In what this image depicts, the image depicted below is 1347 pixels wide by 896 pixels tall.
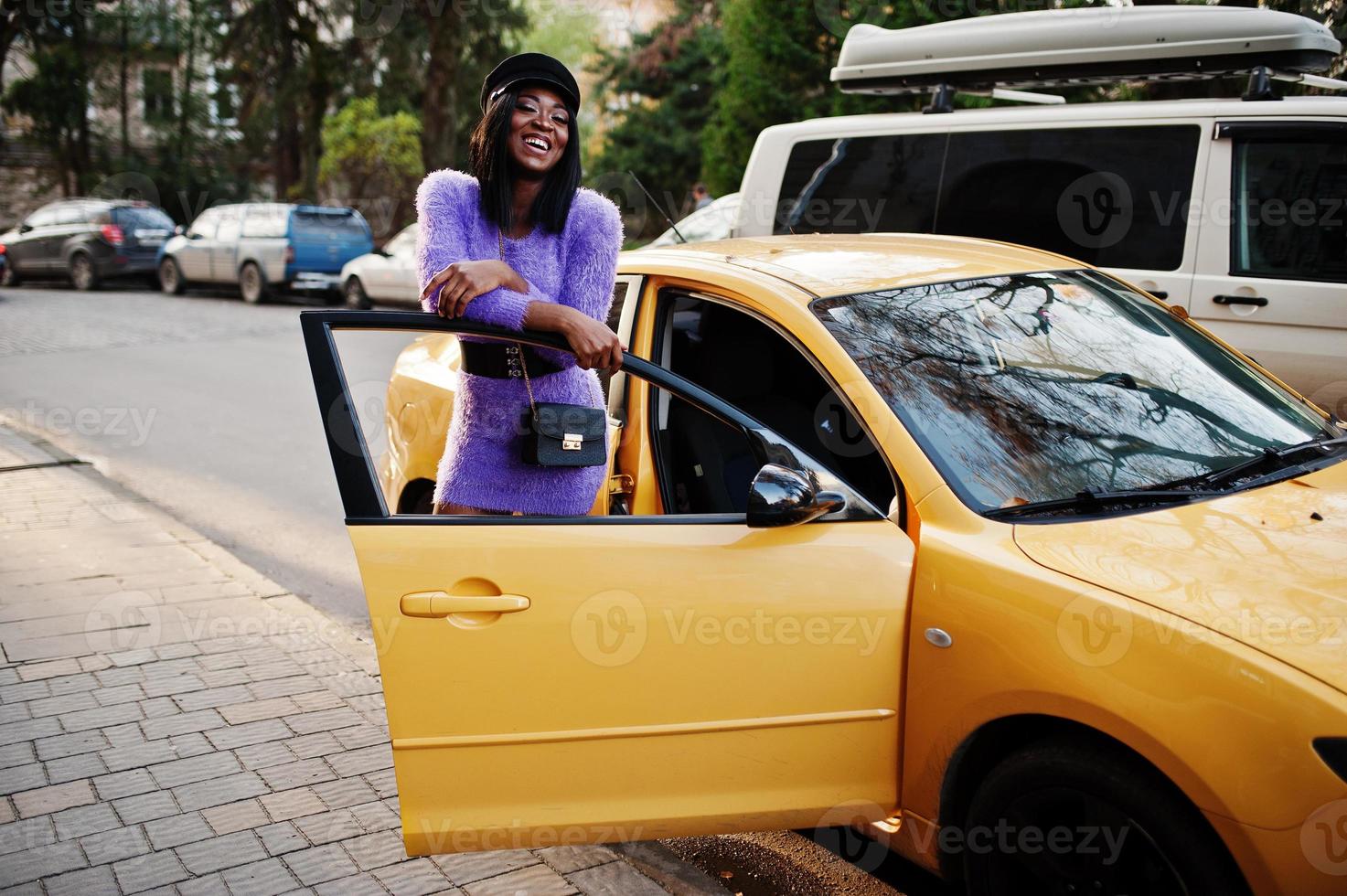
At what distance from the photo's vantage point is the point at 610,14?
47000mm

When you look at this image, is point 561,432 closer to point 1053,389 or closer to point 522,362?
point 522,362

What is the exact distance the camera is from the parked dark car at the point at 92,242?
22.0m

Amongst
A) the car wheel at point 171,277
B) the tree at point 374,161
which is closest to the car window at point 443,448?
the car wheel at point 171,277

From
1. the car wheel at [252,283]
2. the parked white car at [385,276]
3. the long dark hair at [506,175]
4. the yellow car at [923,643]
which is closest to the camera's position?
the yellow car at [923,643]

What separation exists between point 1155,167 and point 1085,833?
4423 mm

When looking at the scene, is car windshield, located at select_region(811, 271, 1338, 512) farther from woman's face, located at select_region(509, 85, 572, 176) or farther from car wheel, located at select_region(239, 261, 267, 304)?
car wheel, located at select_region(239, 261, 267, 304)

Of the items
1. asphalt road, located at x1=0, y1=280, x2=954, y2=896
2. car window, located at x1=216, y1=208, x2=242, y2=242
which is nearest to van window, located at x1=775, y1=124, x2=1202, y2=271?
asphalt road, located at x1=0, y1=280, x2=954, y2=896

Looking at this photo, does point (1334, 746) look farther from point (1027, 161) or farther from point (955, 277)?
point (1027, 161)

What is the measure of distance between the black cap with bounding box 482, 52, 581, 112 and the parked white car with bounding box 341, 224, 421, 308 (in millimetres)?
14265

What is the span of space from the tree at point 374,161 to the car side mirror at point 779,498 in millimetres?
28834

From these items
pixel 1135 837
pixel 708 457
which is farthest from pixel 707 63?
pixel 1135 837

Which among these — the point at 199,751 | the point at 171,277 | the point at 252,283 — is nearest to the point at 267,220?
the point at 252,283

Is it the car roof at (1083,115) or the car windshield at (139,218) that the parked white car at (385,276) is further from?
the car roof at (1083,115)

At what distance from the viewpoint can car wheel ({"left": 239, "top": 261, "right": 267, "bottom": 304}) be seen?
1952 cm
